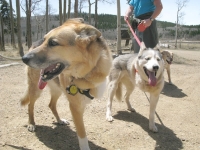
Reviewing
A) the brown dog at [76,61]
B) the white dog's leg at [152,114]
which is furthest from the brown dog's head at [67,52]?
the white dog's leg at [152,114]

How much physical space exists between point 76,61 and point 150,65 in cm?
139

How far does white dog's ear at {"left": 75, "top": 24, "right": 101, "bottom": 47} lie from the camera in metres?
2.21

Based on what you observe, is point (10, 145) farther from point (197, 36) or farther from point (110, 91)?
point (197, 36)

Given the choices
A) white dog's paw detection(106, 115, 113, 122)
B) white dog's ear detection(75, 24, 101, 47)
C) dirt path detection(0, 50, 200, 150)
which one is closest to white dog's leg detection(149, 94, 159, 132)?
dirt path detection(0, 50, 200, 150)

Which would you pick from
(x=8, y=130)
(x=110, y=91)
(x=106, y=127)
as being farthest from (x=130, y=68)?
(x=8, y=130)

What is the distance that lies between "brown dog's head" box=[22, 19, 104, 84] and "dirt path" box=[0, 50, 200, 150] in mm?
1179

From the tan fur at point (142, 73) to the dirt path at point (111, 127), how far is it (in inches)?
9.8

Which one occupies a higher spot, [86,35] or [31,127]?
[86,35]

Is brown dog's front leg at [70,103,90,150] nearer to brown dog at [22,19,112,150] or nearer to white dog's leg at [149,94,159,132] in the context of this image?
brown dog at [22,19,112,150]

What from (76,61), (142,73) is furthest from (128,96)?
(76,61)

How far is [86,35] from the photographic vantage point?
7.38 feet

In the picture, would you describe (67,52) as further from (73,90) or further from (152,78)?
(152,78)

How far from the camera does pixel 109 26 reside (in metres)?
49.5

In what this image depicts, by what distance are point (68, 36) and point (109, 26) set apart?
48.7 metres
